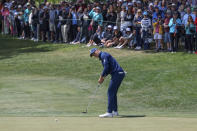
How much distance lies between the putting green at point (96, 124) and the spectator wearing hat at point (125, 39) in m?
13.1

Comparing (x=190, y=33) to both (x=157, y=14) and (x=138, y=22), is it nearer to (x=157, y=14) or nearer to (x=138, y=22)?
(x=157, y=14)

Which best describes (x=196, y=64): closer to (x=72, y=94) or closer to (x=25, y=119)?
(x=72, y=94)

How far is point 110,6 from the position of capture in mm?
26766

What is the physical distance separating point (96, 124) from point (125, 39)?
14666 mm

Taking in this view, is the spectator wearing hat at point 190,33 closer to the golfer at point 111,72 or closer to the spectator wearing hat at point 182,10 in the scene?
the spectator wearing hat at point 182,10

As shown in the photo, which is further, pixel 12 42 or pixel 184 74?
pixel 12 42

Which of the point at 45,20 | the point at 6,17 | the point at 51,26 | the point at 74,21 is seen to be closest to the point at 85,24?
the point at 74,21

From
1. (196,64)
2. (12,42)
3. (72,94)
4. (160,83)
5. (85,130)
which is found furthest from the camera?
(12,42)

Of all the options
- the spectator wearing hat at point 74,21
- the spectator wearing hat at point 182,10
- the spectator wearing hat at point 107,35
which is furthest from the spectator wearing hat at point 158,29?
the spectator wearing hat at point 74,21

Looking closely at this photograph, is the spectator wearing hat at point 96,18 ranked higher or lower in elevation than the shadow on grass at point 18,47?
higher

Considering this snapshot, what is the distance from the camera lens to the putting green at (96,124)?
10.8m

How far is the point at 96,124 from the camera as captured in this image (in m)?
11.6

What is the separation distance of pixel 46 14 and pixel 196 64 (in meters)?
11.1

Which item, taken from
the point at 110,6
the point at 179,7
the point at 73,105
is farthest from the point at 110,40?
the point at 73,105
